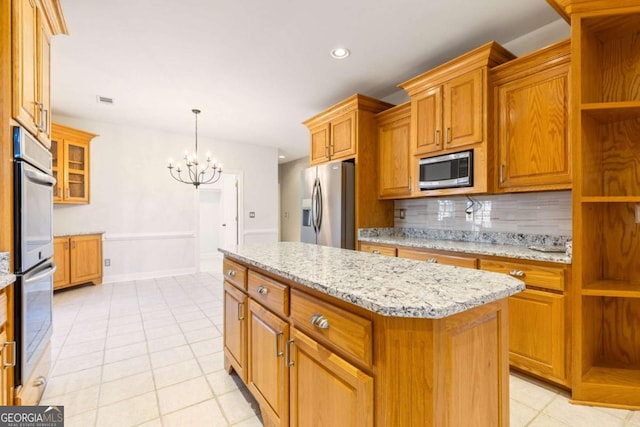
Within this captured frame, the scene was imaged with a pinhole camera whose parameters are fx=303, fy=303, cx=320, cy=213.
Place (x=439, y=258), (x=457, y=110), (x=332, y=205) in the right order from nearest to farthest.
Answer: (x=439, y=258) < (x=457, y=110) < (x=332, y=205)

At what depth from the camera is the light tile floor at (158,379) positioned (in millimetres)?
1632

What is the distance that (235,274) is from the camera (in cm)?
183

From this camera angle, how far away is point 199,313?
→ 3326mm

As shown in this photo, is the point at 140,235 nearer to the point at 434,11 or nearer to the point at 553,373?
the point at 434,11

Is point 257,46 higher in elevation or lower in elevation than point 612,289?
higher

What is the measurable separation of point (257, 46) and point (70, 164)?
345cm

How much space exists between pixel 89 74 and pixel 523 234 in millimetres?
4300

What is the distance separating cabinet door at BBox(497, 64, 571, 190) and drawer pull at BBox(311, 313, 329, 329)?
1920 mm

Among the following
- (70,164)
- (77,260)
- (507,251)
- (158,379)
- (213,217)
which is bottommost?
(158,379)

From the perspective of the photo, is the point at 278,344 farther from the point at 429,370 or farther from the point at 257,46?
the point at 257,46

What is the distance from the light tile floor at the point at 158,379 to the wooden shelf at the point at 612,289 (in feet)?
2.07

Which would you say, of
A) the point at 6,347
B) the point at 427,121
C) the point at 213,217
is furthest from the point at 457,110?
the point at 213,217

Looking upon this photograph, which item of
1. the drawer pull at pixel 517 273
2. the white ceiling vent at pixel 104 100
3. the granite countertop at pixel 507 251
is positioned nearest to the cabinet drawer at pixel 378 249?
the granite countertop at pixel 507 251

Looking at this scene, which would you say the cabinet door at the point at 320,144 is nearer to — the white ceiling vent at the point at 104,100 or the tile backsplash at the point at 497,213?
the tile backsplash at the point at 497,213
